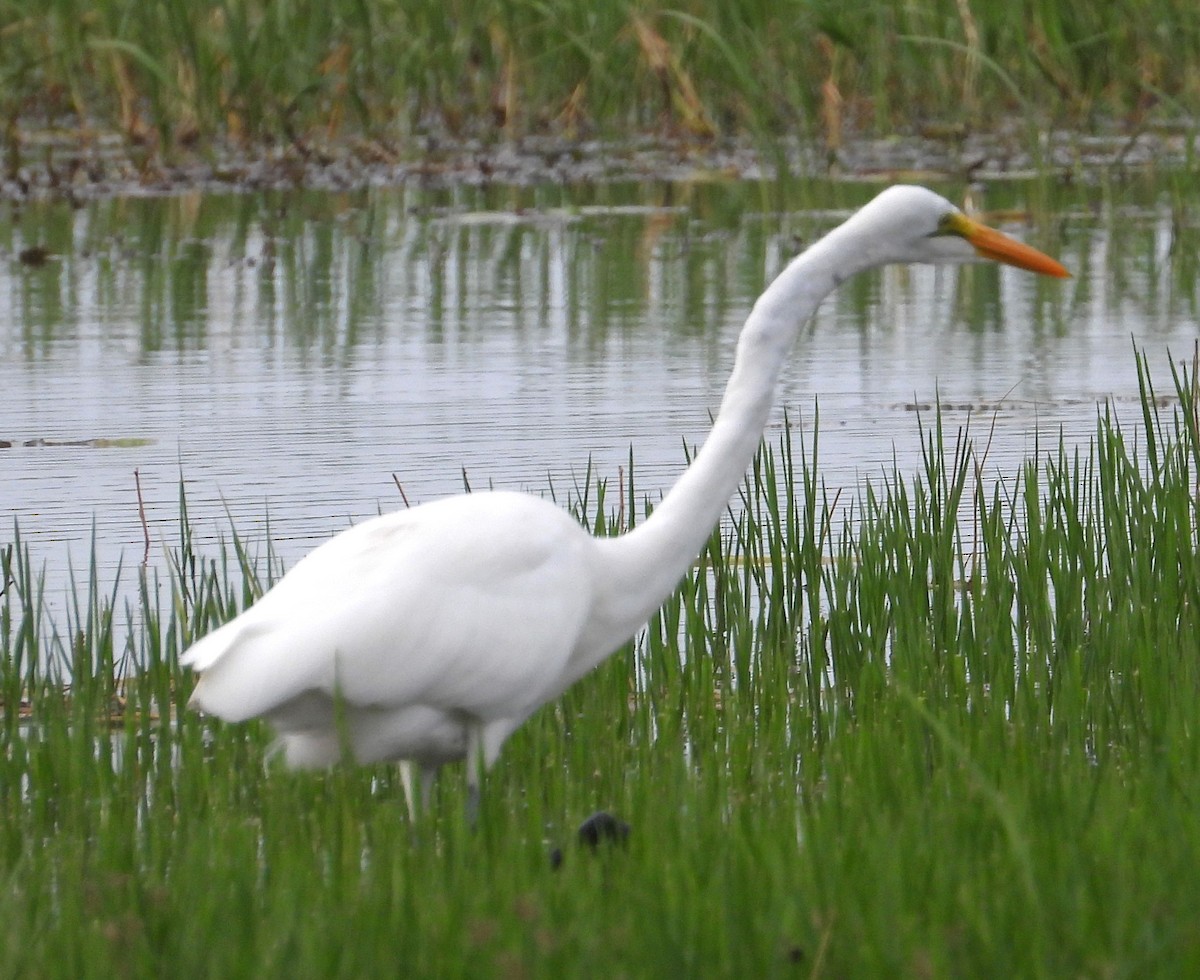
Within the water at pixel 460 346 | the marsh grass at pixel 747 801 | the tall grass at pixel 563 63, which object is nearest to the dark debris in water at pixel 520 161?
the tall grass at pixel 563 63

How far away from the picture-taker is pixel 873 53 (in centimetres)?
1465

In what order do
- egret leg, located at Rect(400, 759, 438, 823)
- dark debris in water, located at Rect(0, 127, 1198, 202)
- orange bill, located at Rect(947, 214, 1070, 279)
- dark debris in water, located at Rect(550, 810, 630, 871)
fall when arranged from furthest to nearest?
dark debris in water, located at Rect(0, 127, 1198, 202), orange bill, located at Rect(947, 214, 1070, 279), egret leg, located at Rect(400, 759, 438, 823), dark debris in water, located at Rect(550, 810, 630, 871)

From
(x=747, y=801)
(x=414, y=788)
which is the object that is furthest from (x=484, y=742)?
(x=747, y=801)

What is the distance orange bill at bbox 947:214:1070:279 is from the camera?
4562 millimetres

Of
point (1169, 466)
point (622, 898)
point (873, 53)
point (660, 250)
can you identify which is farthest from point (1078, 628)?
point (873, 53)

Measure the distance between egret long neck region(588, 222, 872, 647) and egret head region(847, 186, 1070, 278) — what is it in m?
0.21

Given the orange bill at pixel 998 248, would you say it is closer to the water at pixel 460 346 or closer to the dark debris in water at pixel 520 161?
the water at pixel 460 346

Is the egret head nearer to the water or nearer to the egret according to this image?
the egret

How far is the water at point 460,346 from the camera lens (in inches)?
287

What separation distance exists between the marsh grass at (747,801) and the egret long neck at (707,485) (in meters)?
0.28

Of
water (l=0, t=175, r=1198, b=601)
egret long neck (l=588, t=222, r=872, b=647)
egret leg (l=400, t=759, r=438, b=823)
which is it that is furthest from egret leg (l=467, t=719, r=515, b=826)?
water (l=0, t=175, r=1198, b=601)

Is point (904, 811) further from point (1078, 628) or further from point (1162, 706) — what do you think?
point (1078, 628)

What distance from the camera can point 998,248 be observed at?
460 cm

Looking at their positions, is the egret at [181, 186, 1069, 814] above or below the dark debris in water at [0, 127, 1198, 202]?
below
